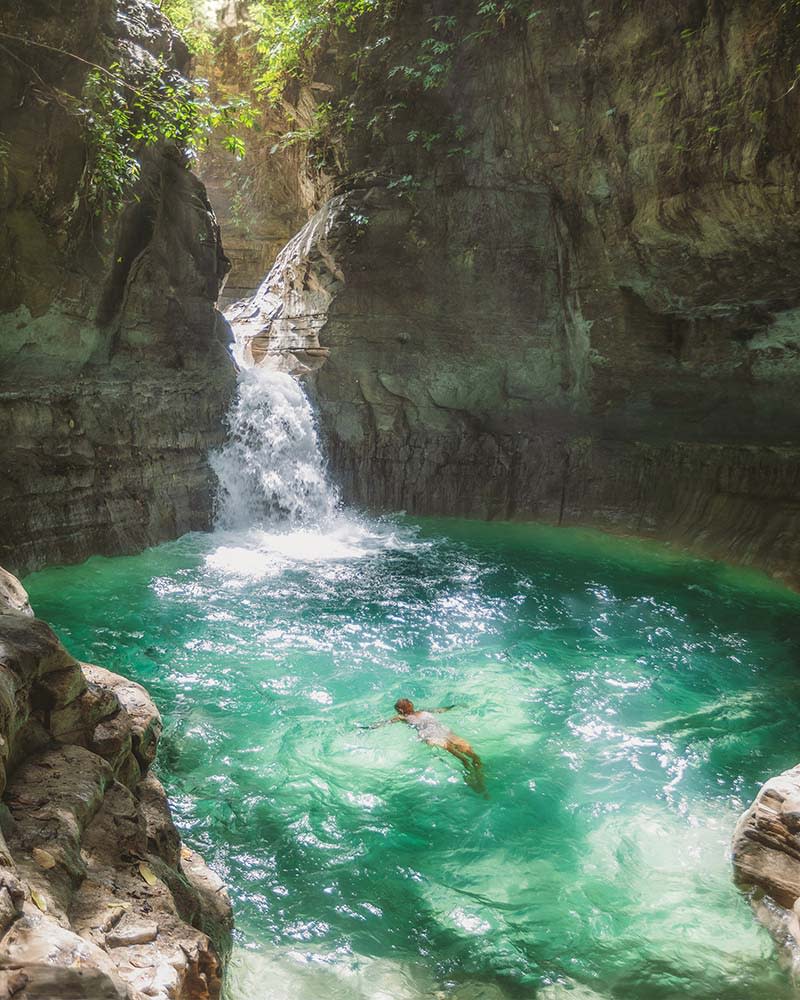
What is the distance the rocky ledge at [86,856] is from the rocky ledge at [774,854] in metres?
2.60

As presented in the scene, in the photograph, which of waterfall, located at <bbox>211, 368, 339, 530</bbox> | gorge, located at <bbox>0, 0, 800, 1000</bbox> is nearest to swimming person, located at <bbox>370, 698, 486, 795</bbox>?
gorge, located at <bbox>0, 0, 800, 1000</bbox>

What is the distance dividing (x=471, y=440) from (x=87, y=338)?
5.82 meters

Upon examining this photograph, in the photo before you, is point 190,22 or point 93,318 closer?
point 93,318

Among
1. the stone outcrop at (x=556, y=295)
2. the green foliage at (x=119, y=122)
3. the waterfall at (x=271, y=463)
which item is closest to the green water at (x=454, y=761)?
the waterfall at (x=271, y=463)

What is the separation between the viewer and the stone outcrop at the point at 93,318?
286 inches

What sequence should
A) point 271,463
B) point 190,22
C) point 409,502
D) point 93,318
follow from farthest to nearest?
1. point 190,22
2. point 409,502
3. point 271,463
4. point 93,318

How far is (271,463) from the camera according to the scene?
10289mm

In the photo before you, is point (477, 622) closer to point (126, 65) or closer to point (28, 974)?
point (28, 974)

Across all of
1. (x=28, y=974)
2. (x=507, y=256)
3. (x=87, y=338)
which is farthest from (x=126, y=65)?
(x=28, y=974)

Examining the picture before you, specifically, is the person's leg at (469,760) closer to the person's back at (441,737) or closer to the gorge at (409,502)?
the person's back at (441,737)

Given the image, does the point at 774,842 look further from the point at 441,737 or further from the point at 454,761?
the point at 441,737

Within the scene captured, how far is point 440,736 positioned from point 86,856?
2827mm

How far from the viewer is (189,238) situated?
9539 mm

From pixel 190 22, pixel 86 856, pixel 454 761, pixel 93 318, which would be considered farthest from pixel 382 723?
pixel 190 22
